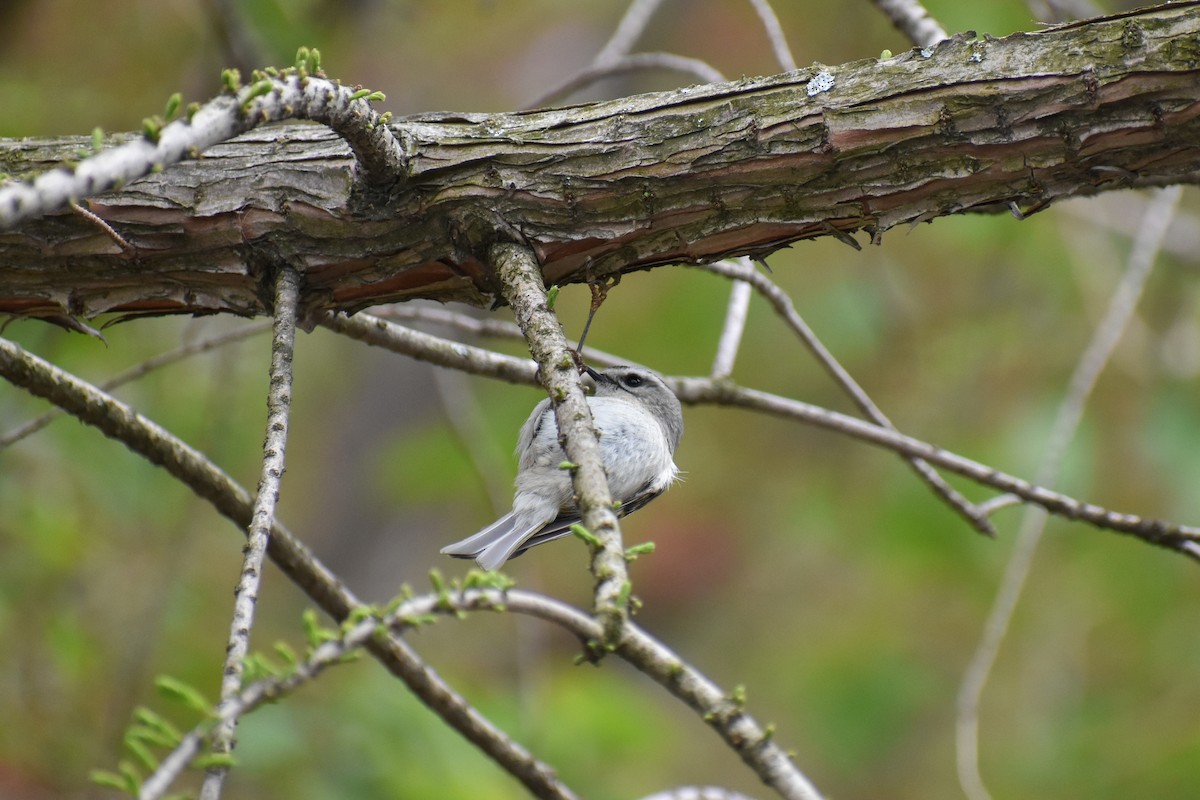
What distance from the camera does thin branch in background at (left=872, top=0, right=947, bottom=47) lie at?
2959 millimetres

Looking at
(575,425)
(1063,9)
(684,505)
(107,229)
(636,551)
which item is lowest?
(636,551)

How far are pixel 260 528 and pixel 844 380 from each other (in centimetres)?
203

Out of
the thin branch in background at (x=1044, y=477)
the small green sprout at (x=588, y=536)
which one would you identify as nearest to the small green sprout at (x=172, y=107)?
the small green sprout at (x=588, y=536)

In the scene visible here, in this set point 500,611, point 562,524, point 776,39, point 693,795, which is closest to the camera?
point 500,611

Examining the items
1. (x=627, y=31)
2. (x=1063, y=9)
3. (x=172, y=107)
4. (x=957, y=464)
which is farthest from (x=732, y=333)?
(x=172, y=107)

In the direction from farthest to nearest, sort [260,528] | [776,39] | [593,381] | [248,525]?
[593,381] → [776,39] → [248,525] → [260,528]

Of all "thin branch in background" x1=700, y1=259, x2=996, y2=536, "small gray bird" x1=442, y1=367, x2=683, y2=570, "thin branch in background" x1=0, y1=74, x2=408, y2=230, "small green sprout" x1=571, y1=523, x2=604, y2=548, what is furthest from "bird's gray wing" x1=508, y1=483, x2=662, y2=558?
"small green sprout" x1=571, y1=523, x2=604, y2=548

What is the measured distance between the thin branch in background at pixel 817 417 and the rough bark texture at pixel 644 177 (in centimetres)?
33

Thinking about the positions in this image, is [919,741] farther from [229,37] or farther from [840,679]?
[229,37]

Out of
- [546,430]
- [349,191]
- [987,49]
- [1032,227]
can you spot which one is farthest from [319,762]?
[1032,227]

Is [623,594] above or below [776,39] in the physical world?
below

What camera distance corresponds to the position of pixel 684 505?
9117 mm

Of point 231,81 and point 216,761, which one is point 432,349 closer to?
point 231,81

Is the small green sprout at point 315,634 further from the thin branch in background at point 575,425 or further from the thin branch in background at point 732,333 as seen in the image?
the thin branch in background at point 732,333
